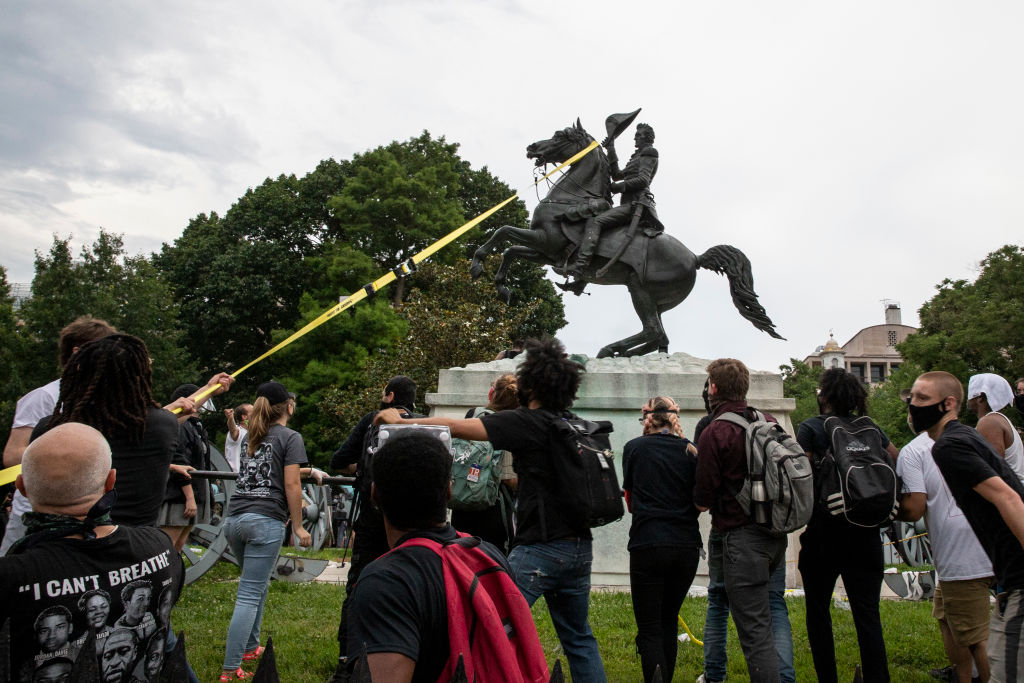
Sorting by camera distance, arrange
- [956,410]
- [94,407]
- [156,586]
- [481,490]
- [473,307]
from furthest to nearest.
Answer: [473,307]
[481,490]
[956,410]
[94,407]
[156,586]

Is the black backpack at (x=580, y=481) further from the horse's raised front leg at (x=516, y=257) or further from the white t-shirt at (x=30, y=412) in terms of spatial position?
the horse's raised front leg at (x=516, y=257)

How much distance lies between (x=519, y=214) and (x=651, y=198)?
20530mm

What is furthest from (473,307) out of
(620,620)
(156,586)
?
(156,586)

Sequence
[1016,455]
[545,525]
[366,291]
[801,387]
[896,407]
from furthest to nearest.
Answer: [801,387]
[896,407]
[366,291]
[1016,455]
[545,525]

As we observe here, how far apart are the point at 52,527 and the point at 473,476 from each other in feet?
7.51

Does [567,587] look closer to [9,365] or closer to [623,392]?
[623,392]

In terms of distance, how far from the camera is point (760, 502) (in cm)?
408

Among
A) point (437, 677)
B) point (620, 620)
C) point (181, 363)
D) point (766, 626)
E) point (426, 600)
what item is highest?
point (181, 363)

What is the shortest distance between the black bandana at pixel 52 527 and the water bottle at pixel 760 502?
2.92 metres

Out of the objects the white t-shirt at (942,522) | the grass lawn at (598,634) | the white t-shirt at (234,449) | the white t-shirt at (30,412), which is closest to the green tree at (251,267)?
the white t-shirt at (234,449)

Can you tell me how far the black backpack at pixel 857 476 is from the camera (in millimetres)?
4309

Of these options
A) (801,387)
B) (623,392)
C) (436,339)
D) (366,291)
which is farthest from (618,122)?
(801,387)

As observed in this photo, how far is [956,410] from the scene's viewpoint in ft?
12.9

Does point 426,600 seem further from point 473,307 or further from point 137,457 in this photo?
point 473,307
